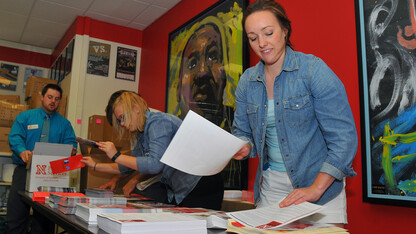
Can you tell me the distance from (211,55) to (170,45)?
1041 millimetres

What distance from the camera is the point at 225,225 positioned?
929 mm

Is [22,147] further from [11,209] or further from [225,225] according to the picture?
[225,225]

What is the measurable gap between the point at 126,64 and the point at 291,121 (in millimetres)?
4029

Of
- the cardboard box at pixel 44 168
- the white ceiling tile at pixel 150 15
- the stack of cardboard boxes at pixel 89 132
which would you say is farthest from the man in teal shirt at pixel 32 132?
the white ceiling tile at pixel 150 15

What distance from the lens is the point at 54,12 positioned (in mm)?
4562

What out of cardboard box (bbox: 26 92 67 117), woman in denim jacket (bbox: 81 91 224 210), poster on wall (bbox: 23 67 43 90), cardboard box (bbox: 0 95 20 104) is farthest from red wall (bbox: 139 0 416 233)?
poster on wall (bbox: 23 67 43 90)

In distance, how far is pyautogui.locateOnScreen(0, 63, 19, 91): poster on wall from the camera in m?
5.76

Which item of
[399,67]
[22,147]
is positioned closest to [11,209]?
[22,147]

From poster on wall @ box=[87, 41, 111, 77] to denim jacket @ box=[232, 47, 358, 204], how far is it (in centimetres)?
366

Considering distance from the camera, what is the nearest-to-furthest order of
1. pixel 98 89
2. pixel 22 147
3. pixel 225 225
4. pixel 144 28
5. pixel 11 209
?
pixel 225 225
pixel 11 209
pixel 22 147
pixel 98 89
pixel 144 28

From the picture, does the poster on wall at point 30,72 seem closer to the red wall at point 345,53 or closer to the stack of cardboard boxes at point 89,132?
the stack of cardboard boxes at point 89,132

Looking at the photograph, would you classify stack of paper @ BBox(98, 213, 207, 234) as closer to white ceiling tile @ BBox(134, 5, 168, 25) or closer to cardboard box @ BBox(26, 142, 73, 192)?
cardboard box @ BBox(26, 142, 73, 192)

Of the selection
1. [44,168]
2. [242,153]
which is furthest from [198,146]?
[44,168]

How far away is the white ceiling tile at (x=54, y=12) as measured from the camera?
4.38 metres
